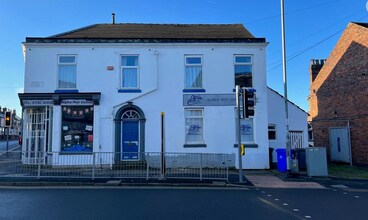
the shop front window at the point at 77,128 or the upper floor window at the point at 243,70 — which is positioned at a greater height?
the upper floor window at the point at 243,70

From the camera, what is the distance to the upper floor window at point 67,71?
16.7 meters

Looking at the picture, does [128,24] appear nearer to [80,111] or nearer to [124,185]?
[80,111]

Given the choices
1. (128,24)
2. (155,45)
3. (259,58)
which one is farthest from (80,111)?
(259,58)

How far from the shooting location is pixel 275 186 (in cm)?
1199

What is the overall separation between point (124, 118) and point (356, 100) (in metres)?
14.3

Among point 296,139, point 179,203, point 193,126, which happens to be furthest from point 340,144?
point 179,203

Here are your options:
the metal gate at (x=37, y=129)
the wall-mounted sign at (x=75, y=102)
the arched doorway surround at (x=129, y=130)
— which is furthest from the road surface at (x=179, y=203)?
the wall-mounted sign at (x=75, y=102)

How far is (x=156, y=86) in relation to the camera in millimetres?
16641

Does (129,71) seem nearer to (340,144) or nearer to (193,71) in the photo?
(193,71)

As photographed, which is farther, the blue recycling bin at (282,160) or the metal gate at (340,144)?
the metal gate at (340,144)

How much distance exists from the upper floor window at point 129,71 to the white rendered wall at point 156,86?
0.86 ft

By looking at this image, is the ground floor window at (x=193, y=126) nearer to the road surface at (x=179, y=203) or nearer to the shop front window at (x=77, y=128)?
the shop front window at (x=77, y=128)

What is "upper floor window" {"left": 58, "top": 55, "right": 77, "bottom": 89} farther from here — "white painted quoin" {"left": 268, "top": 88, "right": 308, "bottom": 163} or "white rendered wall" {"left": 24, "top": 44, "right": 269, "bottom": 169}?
"white painted quoin" {"left": 268, "top": 88, "right": 308, "bottom": 163}

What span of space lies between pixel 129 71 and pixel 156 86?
1738mm
